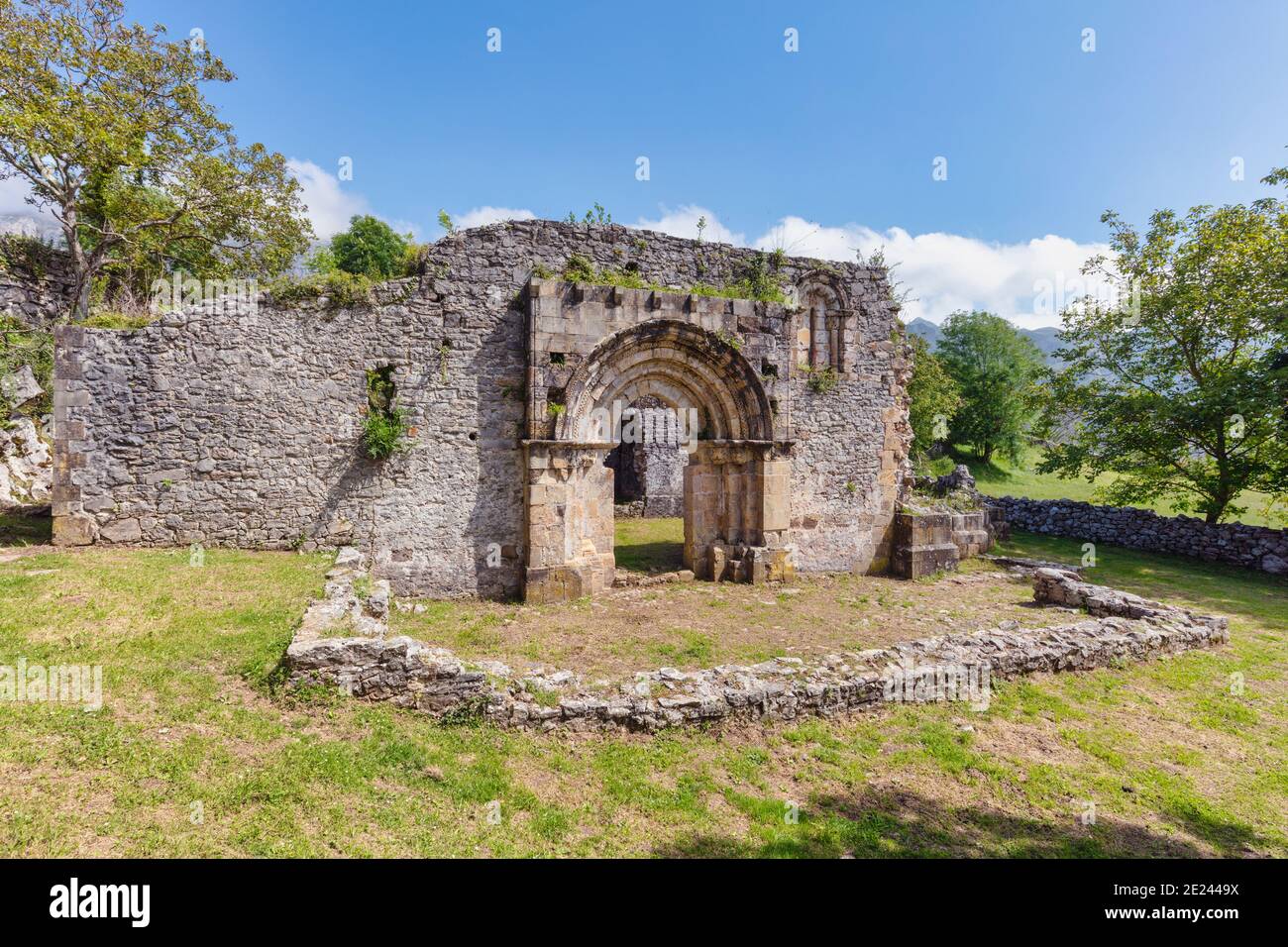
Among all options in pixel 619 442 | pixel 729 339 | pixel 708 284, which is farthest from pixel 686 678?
pixel 708 284

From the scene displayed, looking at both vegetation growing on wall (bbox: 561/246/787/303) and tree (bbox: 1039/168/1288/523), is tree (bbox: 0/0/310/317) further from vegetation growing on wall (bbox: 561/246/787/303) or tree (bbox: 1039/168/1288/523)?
tree (bbox: 1039/168/1288/523)

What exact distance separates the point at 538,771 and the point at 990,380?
4039cm

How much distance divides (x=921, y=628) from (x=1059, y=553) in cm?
1016

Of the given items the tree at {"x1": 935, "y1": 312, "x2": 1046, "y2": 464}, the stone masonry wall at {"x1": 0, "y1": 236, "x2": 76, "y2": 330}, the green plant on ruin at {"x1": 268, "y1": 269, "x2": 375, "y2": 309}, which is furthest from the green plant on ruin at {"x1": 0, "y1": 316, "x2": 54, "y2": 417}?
the tree at {"x1": 935, "y1": 312, "x2": 1046, "y2": 464}

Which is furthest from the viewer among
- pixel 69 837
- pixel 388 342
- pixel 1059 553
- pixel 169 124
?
pixel 1059 553

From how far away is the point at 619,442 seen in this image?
11.4 metres

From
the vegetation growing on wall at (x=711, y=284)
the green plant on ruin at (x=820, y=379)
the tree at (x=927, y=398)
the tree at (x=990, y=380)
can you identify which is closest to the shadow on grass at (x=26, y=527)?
the vegetation growing on wall at (x=711, y=284)

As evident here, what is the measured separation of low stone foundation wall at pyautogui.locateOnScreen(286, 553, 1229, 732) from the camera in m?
5.21

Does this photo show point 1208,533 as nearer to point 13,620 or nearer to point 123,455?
point 13,620

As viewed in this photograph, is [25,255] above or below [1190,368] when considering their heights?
above

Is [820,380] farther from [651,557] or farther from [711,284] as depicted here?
[651,557]

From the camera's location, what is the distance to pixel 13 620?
553 centimetres

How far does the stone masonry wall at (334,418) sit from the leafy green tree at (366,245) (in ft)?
72.0
